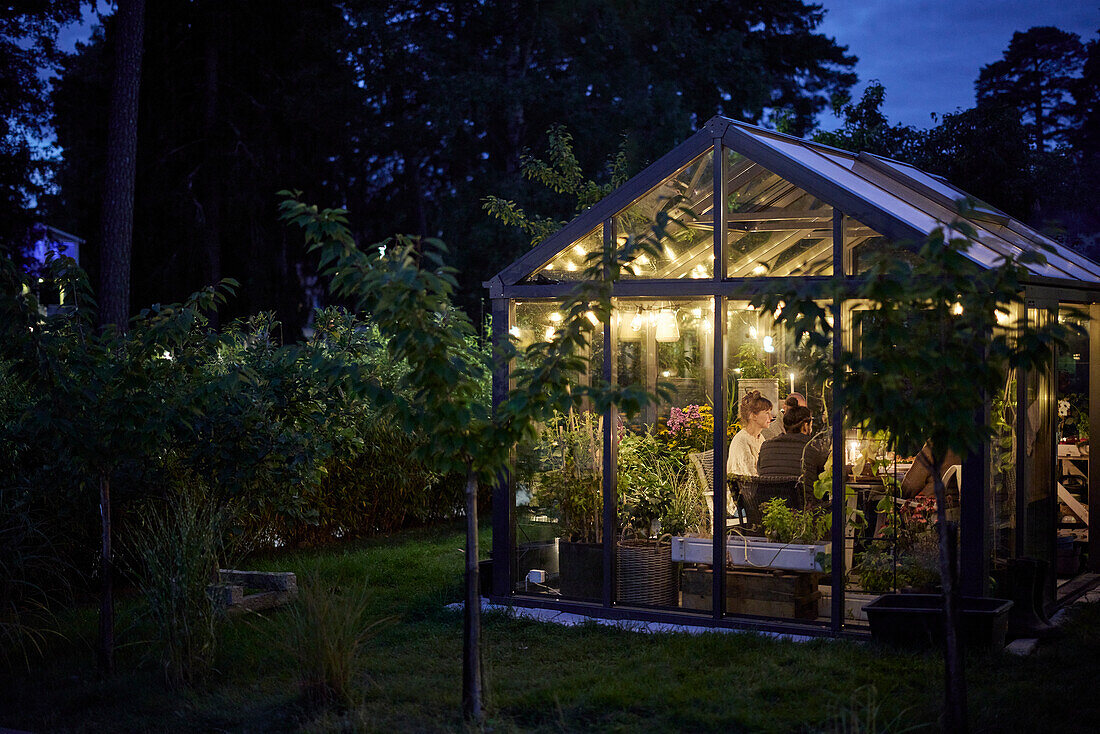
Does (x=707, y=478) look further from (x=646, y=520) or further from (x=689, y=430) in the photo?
(x=646, y=520)

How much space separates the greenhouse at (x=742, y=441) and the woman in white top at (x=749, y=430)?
15 millimetres

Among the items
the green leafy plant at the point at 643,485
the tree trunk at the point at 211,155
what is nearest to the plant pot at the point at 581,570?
the green leafy plant at the point at 643,485

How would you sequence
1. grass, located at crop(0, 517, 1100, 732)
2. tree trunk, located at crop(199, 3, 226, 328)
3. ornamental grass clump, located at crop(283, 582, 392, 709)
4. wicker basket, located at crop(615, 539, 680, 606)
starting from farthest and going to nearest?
tree trunk, located at crop(199, 3, 226, 328) → wicker basket, located at crop(615, 539, 680, 606) → ornamental grass clump, located at crop(283, 582, 392, 709) → grass, located at crop(0, 517, 1100, 732)

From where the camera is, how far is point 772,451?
7586mm

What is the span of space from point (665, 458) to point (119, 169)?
9.53m

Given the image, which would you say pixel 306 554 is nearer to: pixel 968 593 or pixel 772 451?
pixel 772 451

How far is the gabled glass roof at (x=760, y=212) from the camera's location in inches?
259

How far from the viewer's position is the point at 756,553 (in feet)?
23.0

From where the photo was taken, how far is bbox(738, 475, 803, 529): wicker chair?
289 inches

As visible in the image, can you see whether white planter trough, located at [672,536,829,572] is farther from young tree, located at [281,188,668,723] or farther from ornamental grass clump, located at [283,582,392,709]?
ornamental grass clump, located at [283,582,392,709]

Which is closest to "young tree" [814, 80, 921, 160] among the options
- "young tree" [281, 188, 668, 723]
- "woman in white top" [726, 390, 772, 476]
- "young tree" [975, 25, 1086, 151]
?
"woman in white top" [726, 390, 772, 476]

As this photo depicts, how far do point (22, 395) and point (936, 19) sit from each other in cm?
6481

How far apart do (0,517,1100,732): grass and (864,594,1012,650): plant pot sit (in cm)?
14

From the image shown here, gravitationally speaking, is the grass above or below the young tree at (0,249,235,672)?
below
